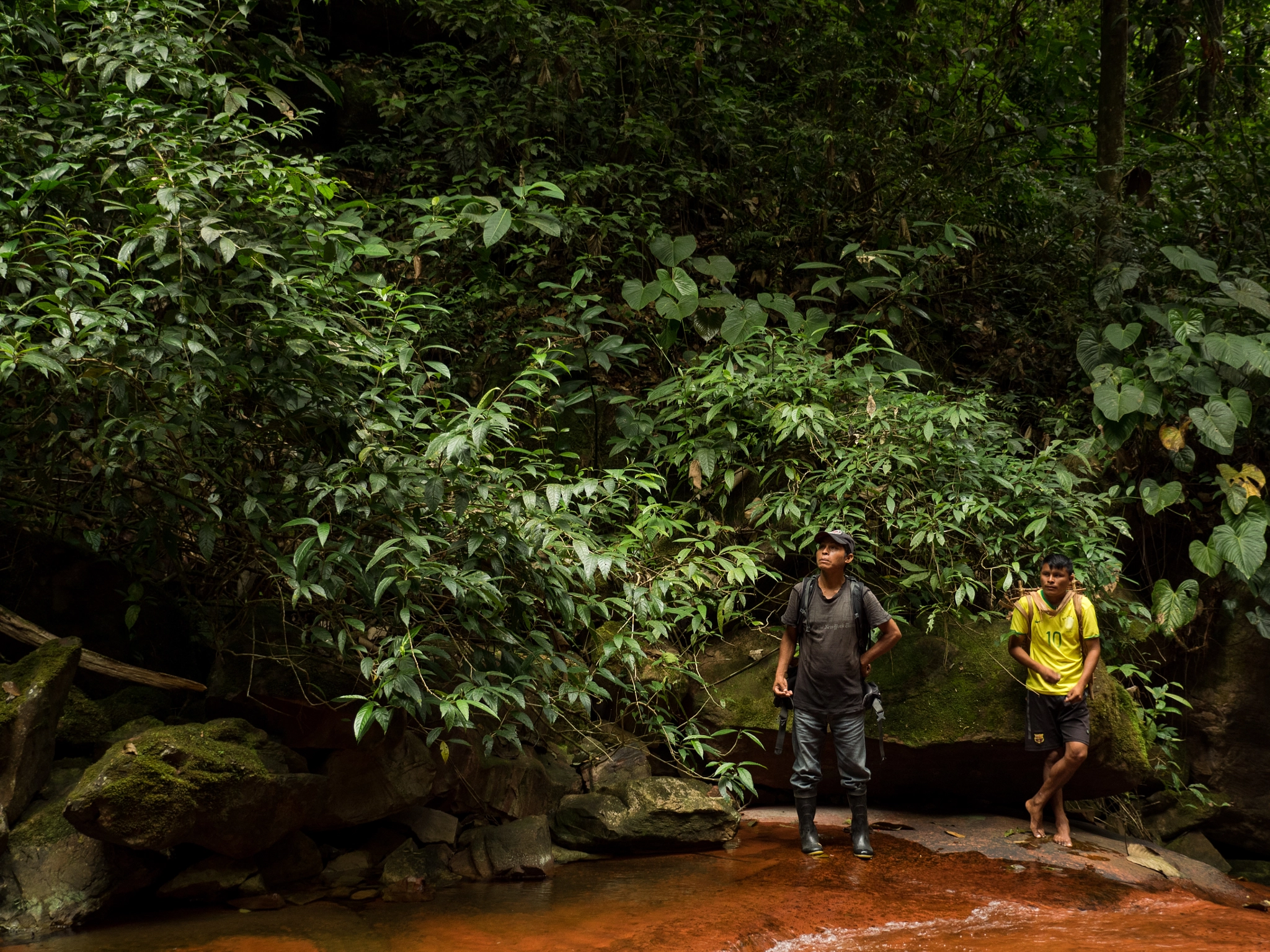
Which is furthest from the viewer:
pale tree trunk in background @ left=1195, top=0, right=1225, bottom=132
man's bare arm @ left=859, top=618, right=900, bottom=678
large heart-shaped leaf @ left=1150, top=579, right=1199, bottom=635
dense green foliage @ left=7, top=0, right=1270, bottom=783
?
pale tree trunk in background @ left=1195, top=0, right=1225, bottom=132

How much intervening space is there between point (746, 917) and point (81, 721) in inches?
143

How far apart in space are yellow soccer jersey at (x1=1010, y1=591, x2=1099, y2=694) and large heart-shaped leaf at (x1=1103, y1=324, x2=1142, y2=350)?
2.62 metres

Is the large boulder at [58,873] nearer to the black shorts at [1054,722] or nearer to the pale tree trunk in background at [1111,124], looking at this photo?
the black shorts at [1054,722]

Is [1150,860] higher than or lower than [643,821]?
lower

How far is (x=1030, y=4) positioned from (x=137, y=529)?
378 inches

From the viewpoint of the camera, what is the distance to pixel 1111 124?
8.88 metres

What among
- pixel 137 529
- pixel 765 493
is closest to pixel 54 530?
pixel 137 529

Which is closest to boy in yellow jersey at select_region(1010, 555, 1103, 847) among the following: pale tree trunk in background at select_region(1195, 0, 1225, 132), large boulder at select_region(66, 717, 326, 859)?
large boulder at select_region(66, 717, 326, 859)

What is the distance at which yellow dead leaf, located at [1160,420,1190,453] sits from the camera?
7285 mm

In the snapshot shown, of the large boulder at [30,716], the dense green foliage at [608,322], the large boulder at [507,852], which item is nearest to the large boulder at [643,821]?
the large boulder at [507,852]

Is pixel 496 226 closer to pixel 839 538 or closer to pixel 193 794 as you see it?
pixel 839 538

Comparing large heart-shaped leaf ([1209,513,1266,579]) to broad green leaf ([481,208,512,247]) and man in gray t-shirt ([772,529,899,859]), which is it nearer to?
man in gray t-shirt ([772,529,899,859])

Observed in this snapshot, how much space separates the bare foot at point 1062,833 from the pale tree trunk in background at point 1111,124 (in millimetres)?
5417

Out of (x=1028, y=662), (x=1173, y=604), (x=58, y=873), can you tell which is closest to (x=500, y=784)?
(x=58, y=873)
